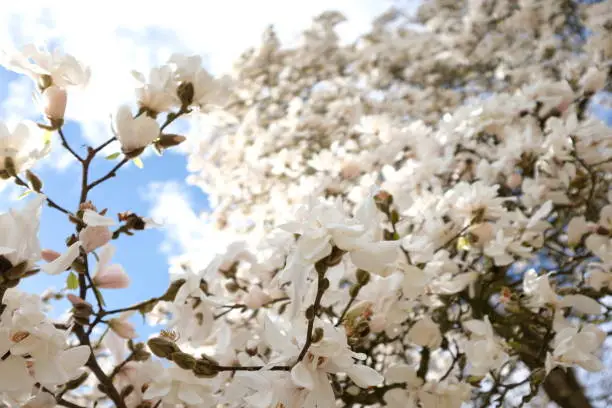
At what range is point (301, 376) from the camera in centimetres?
56

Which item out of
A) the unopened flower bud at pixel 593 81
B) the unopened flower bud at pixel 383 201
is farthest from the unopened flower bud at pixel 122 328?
the unopened flower bud at pixel 593 81

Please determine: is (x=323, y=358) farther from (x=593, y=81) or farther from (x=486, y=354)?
(x=593, y=81)

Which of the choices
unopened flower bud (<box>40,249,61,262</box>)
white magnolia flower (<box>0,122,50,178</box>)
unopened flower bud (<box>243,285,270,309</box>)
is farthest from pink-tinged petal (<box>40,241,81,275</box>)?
unopened flower bud (<box>243,285,270,309</box>)

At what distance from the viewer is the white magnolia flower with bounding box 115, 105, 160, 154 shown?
0.80 meters

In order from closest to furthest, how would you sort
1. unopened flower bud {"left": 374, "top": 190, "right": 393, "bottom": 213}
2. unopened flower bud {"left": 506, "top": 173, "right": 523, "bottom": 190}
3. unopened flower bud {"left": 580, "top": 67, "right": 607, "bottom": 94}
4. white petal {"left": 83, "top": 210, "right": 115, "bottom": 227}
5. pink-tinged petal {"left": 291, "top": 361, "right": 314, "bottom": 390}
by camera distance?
pink-tinged petal {"left": 291, "top": 361, "right": 314, "bottom": 390}
white petal {"left": 83, "top": 210, "right": 115, "bottom": 227}
unopened flower bud {"left": 374, "top": 190, "right": 393, "bottom": 213}
unopened flower bud {"left": 506, "top": 173, "right": 523, "bottom": 190}
unopened flower bud {"left": 580, "top": 67, "right": 607, "bottom": 94}

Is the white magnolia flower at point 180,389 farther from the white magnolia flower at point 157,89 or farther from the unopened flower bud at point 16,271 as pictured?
the white magnolia flower at point 157,89

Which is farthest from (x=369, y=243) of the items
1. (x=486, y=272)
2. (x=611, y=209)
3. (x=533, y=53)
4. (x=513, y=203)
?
(x=533, y=53)

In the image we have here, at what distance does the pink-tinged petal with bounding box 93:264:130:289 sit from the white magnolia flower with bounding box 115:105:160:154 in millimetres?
188

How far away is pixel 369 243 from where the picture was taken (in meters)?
0.59

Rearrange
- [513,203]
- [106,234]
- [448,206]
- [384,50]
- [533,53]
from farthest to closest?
[384,50] < [533,53] < [513,203] < [448,206] < [106,234]

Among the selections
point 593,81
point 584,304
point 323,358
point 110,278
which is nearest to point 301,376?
point 323,358

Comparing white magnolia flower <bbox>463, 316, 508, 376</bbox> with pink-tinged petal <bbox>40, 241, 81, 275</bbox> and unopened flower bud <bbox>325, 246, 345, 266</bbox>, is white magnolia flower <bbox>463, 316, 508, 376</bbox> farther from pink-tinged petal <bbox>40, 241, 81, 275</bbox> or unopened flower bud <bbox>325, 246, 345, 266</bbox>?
pink-tinged petal <bbox>40, 241, 81, 275</bbox>

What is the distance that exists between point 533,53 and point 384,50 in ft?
3.25

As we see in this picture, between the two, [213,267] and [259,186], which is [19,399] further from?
[259,186]
